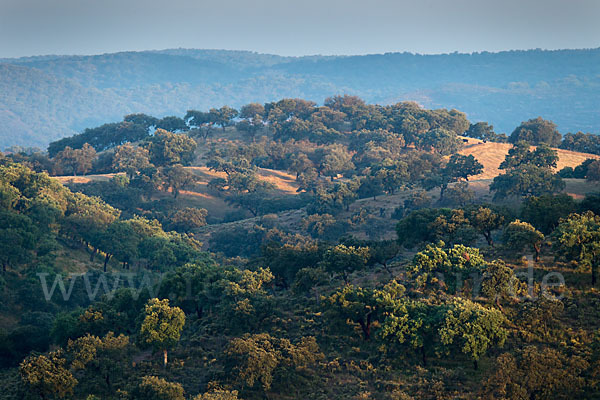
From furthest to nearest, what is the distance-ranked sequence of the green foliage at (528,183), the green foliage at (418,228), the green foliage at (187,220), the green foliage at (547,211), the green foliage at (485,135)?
the green foliage at (485,135) < the green foliage at (187,220) < the green foliage at (528,183) < the green foliage at (418,228) < the green foliage at (547,211)

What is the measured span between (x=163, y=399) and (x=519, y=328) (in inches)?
1066

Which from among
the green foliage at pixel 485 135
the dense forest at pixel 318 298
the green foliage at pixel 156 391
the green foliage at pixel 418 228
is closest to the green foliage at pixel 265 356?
the dense forest at pixel 318 298

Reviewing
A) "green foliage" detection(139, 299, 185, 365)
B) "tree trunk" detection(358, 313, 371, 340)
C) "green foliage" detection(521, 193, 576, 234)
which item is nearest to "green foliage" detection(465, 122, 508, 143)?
"green foliage" detection(521, 193, 576, 234)

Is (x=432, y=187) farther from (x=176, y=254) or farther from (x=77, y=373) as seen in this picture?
(x=77, y=373)

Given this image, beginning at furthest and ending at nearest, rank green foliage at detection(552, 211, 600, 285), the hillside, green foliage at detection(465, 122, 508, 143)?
green foliage at detection(465, 122, 508, 143), the hillside, green foliage at detection(552, 211, 600, 285)

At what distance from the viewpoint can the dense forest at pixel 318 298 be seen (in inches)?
1644

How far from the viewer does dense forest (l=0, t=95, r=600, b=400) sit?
1644 inches

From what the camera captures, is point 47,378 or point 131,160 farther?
point 131,160

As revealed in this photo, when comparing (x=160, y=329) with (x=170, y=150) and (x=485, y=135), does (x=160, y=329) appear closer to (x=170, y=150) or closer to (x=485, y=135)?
(x=170, y=150)

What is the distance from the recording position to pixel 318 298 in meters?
57.6

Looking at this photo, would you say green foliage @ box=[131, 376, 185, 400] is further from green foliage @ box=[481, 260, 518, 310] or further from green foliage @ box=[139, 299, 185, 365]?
green foliage @ box=[481, 260, 518, 310]

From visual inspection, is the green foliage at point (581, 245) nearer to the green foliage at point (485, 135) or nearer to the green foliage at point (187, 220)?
the green foliage at point (187, 220)

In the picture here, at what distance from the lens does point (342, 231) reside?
4146 inches

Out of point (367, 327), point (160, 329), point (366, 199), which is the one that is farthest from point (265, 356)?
point (366, 199)
